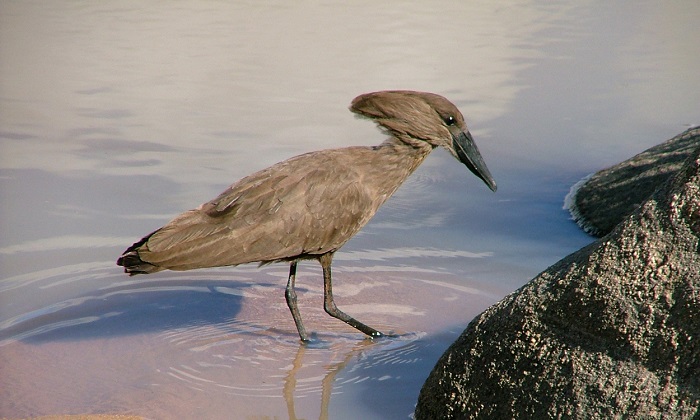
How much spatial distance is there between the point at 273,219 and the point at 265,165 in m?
2.60

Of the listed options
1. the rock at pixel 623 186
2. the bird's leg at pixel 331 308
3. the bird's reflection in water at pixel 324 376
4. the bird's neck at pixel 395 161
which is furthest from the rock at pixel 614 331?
the rock at pixel 623 186

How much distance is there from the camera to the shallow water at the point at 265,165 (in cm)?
479

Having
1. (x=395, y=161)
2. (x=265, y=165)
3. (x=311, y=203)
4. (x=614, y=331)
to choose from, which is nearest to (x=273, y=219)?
(x=311, y=203)

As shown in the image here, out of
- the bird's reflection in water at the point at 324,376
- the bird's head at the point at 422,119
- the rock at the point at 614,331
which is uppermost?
the bird's head at the point at 422,119

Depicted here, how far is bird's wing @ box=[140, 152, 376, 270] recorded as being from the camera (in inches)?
191

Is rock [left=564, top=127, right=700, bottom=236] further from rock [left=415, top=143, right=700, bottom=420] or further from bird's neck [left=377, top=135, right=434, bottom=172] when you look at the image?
rock [left=415, top=143, right=700, bottom=420]

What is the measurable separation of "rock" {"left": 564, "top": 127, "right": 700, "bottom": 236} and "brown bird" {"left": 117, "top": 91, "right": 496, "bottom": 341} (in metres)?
1.50

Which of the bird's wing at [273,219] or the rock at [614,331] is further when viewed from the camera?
the bird's wing at [273,219]

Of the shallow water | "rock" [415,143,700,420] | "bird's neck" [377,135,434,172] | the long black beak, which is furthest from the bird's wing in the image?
"rock" [415,143,700,420]

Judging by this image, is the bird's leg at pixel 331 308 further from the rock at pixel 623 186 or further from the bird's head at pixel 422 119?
the rock at pixel 623 186

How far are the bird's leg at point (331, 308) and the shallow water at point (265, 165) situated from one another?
0.29 ft

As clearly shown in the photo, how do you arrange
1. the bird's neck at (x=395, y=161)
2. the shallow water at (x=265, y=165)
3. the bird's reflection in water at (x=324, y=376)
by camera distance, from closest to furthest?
1. the bird's reflection in water at (x=324, y=376)
2. the shallow water at (x=265, y=165)
3. the bird's neck at (x=395, y=161)

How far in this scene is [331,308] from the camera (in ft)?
17.6

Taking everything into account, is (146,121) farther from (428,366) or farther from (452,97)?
(428,366)
